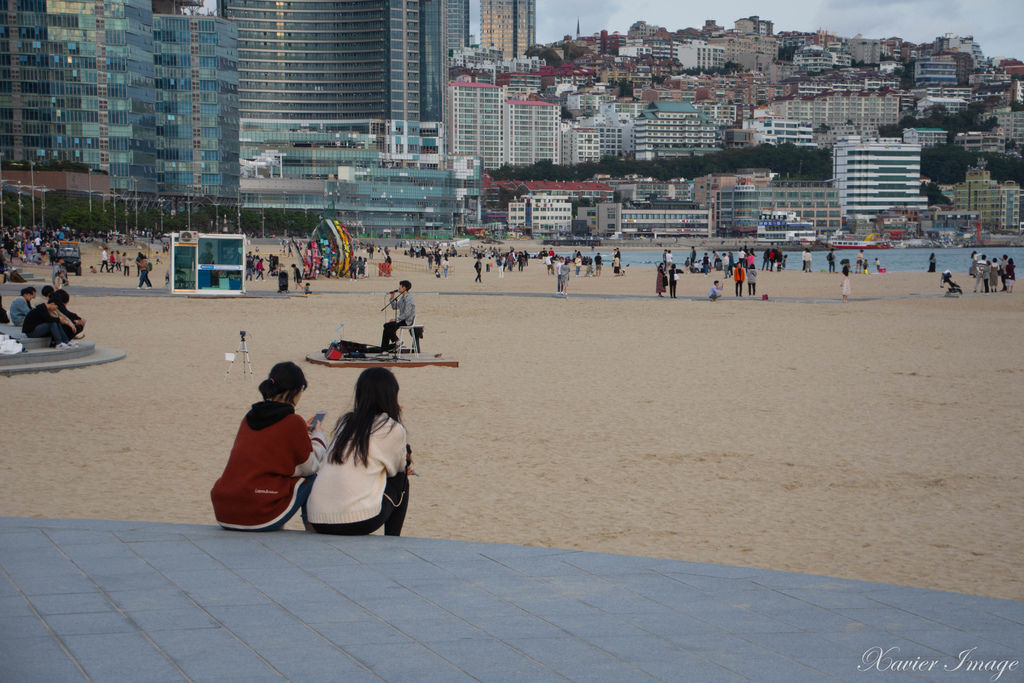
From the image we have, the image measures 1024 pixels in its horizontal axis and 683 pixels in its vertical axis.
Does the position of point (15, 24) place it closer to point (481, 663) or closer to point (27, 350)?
point (27, 350)

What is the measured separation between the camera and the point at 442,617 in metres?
4.94

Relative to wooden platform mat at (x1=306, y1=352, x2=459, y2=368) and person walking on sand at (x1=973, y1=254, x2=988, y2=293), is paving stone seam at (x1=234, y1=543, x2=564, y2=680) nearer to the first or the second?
wooden platform mat at (x1=306, y1=352, x2=459, y2=368)

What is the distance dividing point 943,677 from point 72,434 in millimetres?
9186

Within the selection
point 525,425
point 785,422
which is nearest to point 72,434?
point 525,425

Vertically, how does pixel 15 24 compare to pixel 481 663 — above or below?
above

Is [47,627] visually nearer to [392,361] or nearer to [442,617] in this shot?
[442,617]

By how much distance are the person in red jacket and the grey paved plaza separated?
149mm

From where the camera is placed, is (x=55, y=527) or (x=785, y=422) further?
(x=785, y=422)

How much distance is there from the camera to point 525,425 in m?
12.2

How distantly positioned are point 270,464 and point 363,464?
511 millimetres

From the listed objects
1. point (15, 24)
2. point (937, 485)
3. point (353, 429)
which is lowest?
point (937, 485)

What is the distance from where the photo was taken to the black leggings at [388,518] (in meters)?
6.36

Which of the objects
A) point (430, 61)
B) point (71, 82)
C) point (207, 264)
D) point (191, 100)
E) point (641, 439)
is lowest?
point (641, 439)

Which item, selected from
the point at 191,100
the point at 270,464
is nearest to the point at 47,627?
the point at 270,464
